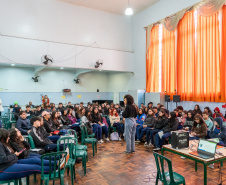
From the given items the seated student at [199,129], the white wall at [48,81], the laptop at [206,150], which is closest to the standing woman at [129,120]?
the seated student at [199,129]

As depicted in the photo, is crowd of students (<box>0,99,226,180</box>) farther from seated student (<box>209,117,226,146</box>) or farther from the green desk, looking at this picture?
the green desk

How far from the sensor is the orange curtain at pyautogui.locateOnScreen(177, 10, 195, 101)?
8.53 meters

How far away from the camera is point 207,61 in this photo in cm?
789

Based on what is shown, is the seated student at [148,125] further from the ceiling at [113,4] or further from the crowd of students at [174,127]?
the ceiling at [113,4]

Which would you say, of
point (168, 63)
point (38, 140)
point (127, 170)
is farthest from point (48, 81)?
point (127, 170)

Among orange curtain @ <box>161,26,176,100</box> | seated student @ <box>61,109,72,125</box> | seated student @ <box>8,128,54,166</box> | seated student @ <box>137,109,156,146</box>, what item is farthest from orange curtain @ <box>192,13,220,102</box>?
seated student @ <box>8,128,54,166</box>

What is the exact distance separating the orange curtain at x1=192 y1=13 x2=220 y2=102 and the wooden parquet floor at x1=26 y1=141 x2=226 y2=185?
443 centimetres

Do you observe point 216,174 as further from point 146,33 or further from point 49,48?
point 146,33

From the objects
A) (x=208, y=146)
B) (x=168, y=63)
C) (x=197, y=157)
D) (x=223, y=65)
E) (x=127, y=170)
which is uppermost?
(x=168, y=63)

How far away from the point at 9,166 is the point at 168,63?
8683 mm

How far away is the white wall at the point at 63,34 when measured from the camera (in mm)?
8641

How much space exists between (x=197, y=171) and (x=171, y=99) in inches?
238

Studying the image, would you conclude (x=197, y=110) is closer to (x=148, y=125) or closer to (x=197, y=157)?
(x=148, y=125)

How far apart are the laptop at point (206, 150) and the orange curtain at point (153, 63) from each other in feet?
24.9
